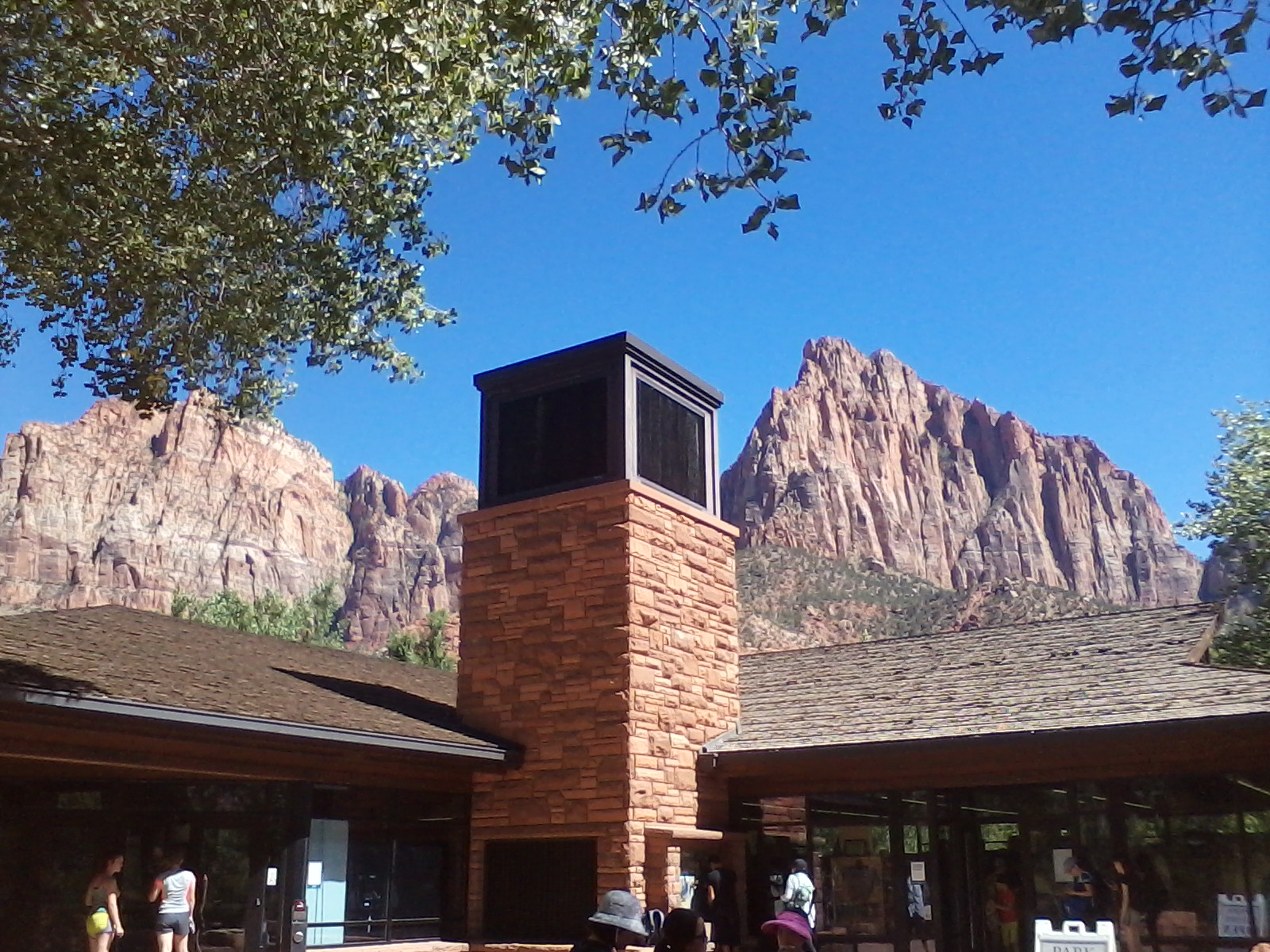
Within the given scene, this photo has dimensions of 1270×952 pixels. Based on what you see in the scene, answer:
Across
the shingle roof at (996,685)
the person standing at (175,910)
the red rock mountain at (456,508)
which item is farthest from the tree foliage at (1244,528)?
the red rock mountain at (456,508)

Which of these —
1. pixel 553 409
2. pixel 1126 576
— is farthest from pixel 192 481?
pixel 553 409

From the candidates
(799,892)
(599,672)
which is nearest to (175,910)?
(599,672)

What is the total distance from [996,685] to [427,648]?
30.1 m

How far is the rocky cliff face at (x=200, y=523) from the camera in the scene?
313 feet

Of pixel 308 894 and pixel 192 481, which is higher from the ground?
pixel 192 481

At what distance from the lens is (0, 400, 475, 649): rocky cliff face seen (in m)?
95.3

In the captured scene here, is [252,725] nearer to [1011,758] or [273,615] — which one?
[1011,758]

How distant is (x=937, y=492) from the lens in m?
121

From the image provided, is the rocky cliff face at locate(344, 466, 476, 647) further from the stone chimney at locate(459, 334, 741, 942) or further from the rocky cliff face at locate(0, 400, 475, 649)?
the stone chimney at locate(459, 334, 741, 942)

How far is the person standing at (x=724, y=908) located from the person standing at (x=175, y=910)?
17.2 ft

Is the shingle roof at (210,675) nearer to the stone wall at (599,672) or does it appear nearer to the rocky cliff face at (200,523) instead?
the stone wall at (599,672)

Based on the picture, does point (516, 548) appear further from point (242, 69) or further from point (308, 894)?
point (242, 69)

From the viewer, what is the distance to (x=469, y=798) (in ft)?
46.3

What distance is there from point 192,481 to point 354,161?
346 feet
